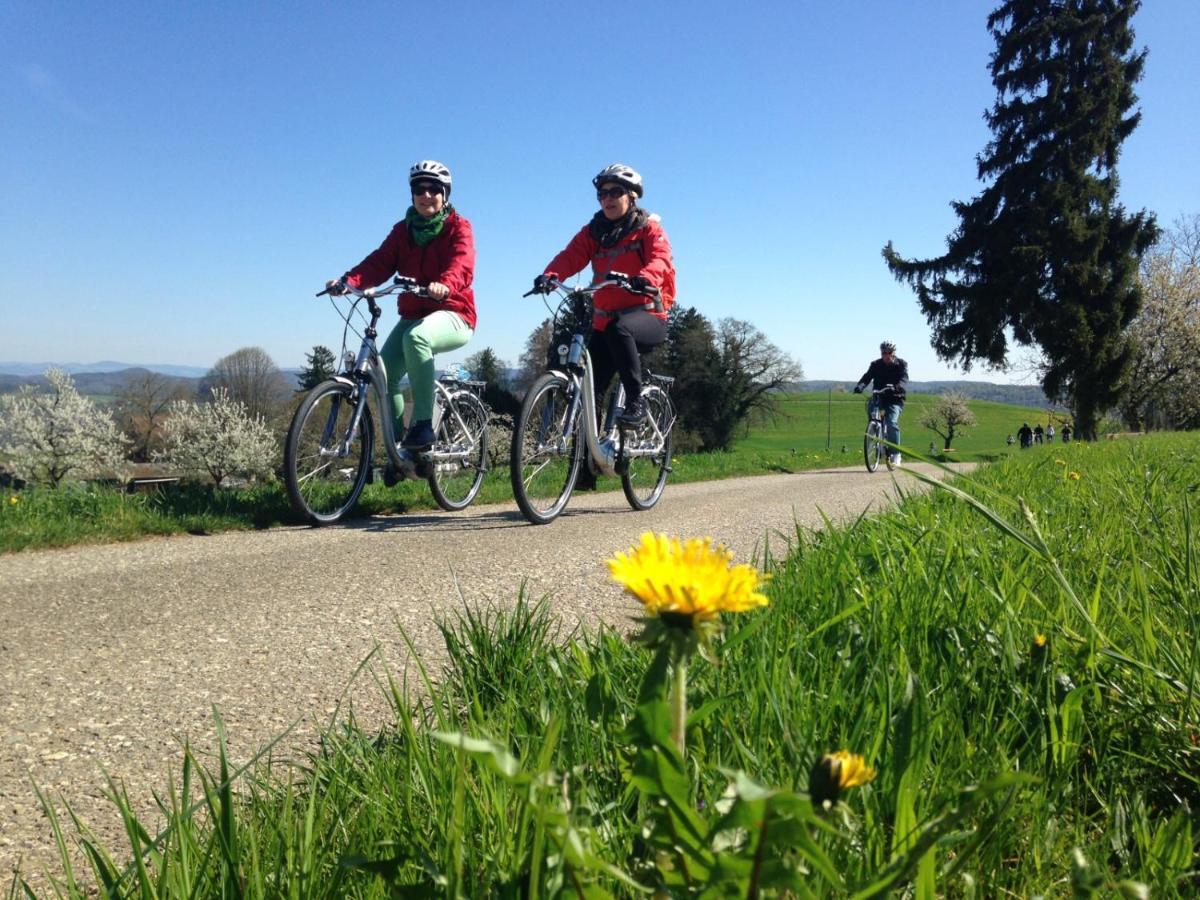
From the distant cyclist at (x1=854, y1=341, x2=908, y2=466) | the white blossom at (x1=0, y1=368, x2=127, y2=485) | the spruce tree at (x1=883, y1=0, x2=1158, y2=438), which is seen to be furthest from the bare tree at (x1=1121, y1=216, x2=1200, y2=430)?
the white blossom at (x1=0, y1=368, x2=127, y2=485)

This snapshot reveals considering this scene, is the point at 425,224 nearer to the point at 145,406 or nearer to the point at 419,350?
the point at 419,350

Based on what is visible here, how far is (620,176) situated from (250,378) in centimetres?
6953

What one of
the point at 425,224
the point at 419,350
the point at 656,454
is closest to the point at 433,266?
the point at 425,224

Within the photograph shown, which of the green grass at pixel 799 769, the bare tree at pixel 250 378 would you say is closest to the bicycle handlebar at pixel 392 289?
the green grass at pixel 799 769

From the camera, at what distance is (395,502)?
6844 mm

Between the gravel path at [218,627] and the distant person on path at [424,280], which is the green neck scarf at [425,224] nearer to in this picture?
the distant person on path at [424,280]

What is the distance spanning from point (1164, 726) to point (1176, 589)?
58 cm

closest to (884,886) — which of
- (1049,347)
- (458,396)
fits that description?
(458,396)

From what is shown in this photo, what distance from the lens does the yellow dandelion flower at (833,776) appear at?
61cm

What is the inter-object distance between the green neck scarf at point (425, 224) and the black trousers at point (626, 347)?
1.54m

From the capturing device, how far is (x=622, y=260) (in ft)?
23.2

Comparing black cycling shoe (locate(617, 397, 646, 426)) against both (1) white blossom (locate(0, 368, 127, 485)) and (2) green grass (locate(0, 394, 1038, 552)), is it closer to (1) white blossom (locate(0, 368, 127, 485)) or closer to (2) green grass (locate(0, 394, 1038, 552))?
(2) green grass (locate(0, 394, 1038, 552))

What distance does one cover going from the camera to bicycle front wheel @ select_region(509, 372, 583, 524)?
6.11 m

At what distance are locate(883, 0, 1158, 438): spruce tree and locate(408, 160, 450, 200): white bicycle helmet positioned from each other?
27556mm
